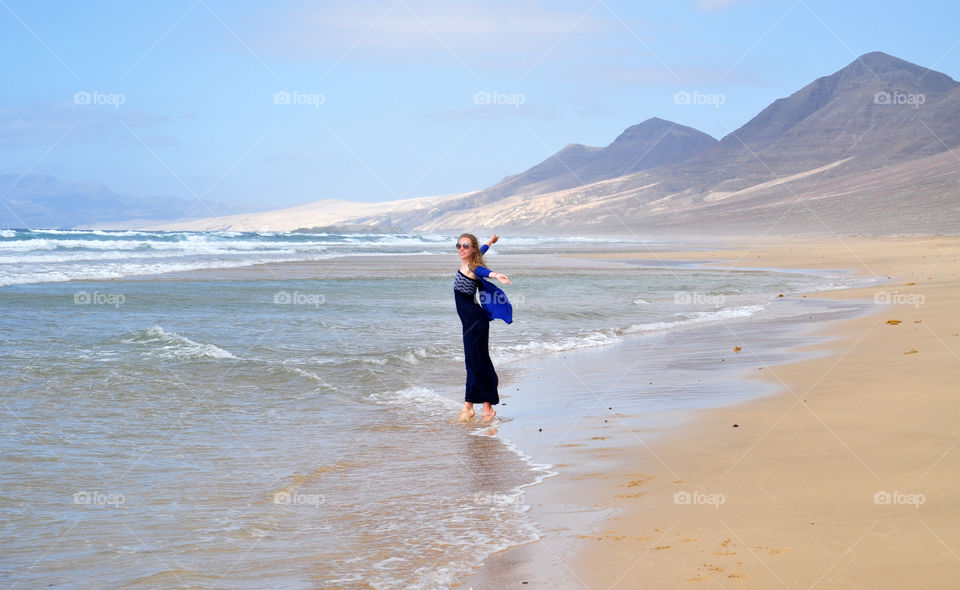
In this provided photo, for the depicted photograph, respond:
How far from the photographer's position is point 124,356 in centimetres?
1129

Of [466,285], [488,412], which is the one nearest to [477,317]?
[466,285]

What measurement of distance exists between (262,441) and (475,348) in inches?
95.8

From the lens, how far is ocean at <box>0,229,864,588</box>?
4609mm

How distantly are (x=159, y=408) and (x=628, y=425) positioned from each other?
4.68m

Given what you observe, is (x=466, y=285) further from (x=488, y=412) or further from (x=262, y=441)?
(x=262, y=441)

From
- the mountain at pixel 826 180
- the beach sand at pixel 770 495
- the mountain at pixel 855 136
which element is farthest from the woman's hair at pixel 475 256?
the mountain at pixel 855 136

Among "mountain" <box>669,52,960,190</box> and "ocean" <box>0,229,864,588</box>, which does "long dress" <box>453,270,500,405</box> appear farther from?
"mountain" <box>669,52,960,190</box>

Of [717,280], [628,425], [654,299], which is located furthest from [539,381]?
[717,280]

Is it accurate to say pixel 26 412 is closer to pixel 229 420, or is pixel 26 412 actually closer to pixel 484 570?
pixel 229 420

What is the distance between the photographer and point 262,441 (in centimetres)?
736

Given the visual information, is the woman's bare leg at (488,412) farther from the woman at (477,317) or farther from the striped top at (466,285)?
the striped top at (466,285)

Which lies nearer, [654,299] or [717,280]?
[654,299]

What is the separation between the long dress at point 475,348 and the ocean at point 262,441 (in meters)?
0.33

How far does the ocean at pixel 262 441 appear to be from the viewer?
15.1 feet
